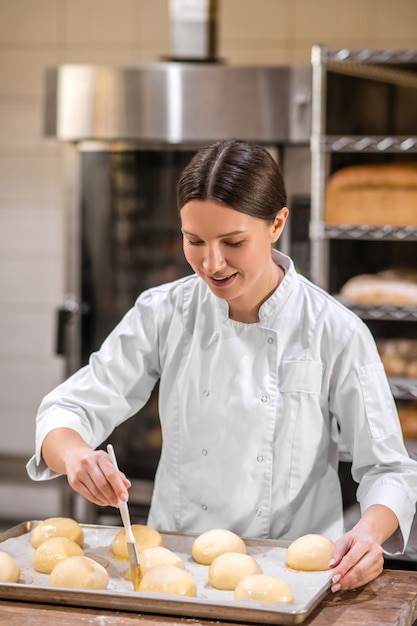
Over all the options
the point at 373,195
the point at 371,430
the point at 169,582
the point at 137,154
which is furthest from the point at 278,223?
the point at 137,154

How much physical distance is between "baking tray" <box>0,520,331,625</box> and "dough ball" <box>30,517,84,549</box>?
0.02 metres

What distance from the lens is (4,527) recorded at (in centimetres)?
426

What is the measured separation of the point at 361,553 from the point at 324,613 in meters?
0.12

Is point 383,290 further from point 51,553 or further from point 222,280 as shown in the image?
point 51,553

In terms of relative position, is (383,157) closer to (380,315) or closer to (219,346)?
(380,315)

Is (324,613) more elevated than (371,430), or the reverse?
(371,430)

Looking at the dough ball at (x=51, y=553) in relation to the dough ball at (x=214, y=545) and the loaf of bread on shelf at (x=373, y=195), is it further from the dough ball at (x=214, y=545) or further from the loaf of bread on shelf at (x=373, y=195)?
the loaf of bread on shelf at (x=373, y=195)

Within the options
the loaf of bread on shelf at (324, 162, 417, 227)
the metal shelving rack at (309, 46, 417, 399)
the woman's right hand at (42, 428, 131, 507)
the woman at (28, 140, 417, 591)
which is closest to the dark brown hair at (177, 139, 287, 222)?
the woman at (28, 140, 417, 591)

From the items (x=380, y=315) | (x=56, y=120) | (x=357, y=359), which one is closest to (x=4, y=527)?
(x=56, y=120)

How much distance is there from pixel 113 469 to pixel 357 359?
1.58ft

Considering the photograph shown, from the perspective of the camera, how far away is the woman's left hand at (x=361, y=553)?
1455 mm

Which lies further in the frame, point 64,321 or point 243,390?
point 64,321

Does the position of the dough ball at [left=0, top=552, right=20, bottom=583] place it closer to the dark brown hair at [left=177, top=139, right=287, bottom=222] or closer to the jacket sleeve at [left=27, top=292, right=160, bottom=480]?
the jacket sleeve at [left=27, top=292, right=160, bottom=480]

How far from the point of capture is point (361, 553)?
1.48 m
